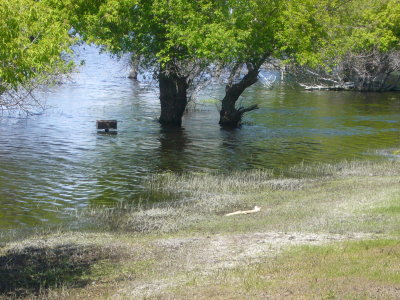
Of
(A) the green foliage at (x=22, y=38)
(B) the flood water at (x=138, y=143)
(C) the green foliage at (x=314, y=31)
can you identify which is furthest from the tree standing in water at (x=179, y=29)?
(A) the green foliage at (x=22, y=38)

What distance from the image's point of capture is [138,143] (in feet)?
123

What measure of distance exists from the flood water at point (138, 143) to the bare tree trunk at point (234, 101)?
0.93 meters

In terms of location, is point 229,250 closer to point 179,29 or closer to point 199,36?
point 199,36

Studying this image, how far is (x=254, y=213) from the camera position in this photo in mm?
19328

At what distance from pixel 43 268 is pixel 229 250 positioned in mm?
4081

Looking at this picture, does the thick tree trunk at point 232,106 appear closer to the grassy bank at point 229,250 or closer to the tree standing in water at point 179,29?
the tree standing in water at point 179,29

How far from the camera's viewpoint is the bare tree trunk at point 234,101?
41.4 metres

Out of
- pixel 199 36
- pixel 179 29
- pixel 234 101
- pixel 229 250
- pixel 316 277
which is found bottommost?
pixel 229 250

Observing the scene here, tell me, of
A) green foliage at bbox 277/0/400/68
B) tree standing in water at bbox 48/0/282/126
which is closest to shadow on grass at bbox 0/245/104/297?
tree standing in water at bbox 48/0/282/126

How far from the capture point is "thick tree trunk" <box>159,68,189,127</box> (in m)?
40.7

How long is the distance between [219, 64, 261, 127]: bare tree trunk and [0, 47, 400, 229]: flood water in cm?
93

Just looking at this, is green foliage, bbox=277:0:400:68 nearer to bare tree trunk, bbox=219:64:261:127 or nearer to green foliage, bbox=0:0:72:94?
bare tree trunk, bbox=219:64:261:127

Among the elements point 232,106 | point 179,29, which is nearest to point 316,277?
point 179,29

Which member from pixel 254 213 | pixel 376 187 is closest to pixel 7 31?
pixel 254 213
